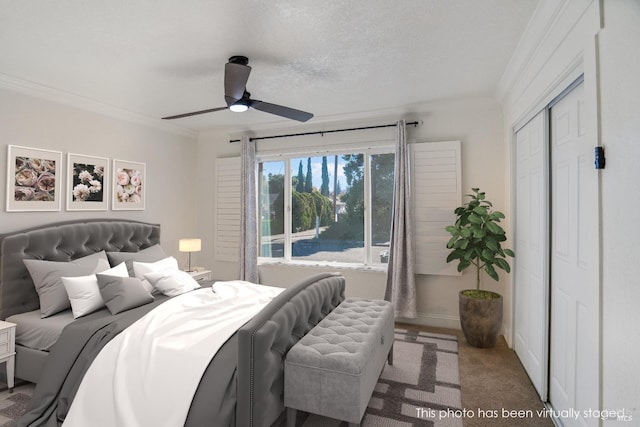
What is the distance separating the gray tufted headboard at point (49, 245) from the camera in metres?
2.90

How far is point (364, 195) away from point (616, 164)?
3204 mm

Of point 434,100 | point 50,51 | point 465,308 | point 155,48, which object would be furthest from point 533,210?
point 50,51

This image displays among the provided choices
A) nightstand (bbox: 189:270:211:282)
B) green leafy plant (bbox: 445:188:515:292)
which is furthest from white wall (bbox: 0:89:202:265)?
green leafy plant (bbox: 445:188:515:292)

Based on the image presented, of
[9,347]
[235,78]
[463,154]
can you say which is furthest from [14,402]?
[463,154]

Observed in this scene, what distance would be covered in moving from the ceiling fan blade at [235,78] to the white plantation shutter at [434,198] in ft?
7.78

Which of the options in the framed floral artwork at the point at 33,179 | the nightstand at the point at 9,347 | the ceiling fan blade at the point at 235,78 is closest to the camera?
the ceiling fan blade at the point at 235,78

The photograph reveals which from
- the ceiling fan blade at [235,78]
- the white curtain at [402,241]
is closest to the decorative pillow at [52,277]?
the ceiling fan blade at [235,78]

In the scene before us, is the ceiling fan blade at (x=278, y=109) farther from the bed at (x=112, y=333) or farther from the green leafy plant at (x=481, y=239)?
the green leafy plant at (x=481, y=239)

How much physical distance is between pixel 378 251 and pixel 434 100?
2.00m

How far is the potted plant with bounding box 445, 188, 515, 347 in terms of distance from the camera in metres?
3.29

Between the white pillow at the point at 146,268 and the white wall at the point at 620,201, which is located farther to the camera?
the white pillow at the point at 146,268

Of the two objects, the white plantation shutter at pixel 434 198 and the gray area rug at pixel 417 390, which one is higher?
the white plantation shutter at pixel 434 198

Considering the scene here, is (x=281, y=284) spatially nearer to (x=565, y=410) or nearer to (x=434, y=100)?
(x=434, y=100)

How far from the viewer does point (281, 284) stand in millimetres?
4906
